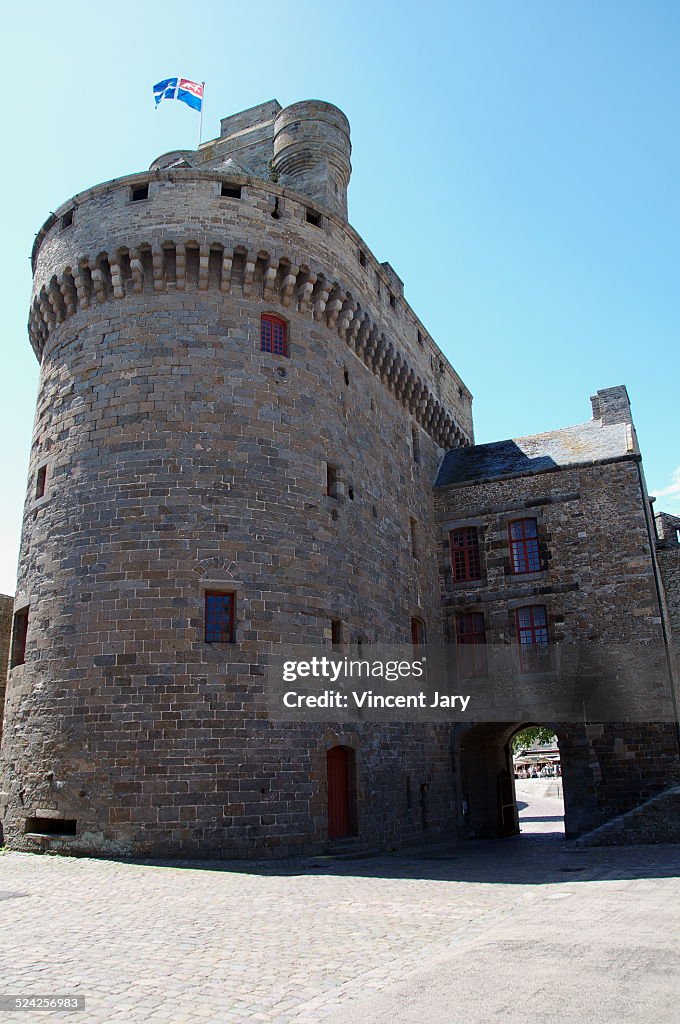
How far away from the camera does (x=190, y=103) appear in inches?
741

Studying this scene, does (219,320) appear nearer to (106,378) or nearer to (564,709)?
(106,378)

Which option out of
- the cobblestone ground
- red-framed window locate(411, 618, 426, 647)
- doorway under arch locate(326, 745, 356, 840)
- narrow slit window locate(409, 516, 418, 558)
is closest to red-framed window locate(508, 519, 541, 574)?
narrow slit window locate(409, 516, 418, 558)

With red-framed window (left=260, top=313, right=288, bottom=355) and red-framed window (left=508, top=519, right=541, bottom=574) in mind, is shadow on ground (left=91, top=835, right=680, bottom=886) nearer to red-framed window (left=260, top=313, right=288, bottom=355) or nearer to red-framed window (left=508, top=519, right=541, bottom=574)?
red-framed window (left=508, top=519, right=541, bottom=574)

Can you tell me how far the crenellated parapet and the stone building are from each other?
0.05 metres

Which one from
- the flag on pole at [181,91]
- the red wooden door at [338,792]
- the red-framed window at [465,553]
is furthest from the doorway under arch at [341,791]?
the flag on pole at [181,91]

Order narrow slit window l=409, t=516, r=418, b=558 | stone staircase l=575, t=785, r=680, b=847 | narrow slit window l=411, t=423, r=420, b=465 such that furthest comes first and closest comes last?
1. narrow slit window l=411, t=423, r=420, b=465
2. narrow slit window l=409, t=516, r=418, b=558
3. stone staircase l=575, t=785, r=680, b=847

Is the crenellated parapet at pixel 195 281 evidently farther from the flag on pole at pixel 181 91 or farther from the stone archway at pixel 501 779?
the stone archway at pixel 501 779

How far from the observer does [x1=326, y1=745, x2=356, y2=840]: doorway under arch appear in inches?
549

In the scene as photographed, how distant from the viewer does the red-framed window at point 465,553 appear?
2136 centimetres

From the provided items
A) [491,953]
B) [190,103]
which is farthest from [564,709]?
[190,103]

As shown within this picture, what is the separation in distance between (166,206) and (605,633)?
14058 millimetres

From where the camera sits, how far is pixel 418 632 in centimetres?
1962

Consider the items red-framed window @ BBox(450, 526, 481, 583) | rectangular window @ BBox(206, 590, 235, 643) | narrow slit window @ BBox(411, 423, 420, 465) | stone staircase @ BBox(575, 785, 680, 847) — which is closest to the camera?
rectangular window @ BBox(206, 590, 235, 643)

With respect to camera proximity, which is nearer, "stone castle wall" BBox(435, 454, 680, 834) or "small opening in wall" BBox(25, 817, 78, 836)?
"small opening in wall" BBox(25, 817, 78, 836)
